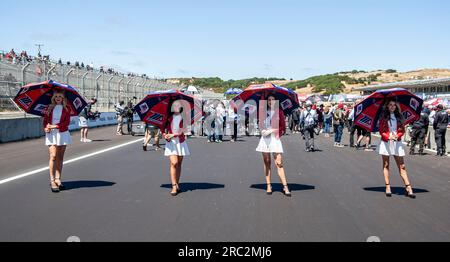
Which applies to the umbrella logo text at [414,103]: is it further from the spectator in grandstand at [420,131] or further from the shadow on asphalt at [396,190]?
the spectator in grandstand at [420,131]

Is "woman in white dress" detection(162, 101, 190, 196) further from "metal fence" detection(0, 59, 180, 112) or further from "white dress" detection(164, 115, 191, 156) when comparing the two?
"metal fence" detection(0, 59, 180, 112)

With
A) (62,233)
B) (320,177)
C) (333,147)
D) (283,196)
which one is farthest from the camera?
(333,147)

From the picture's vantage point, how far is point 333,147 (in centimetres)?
2017

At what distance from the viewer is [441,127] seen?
56.3ft

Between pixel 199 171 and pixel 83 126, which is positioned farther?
pixel 83 126

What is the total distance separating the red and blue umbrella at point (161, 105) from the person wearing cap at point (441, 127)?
1072 cm

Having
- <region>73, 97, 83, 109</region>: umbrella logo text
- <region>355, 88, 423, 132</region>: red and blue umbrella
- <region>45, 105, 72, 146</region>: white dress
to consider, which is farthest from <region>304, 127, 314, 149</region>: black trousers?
<region>45, 105, 72, 146</region>: white dress

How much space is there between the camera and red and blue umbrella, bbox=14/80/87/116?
31.8ft

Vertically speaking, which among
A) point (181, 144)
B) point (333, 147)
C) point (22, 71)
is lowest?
point (333, 147)

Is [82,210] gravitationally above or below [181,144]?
below

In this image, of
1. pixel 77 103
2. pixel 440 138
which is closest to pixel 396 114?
pixel 77 103

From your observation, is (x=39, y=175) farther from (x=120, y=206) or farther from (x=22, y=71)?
(x=22, y=71)
